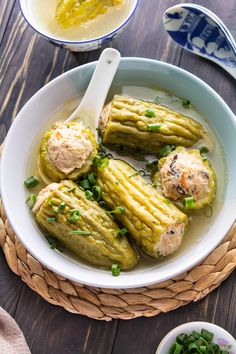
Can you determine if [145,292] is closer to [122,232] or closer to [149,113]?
[122,232]

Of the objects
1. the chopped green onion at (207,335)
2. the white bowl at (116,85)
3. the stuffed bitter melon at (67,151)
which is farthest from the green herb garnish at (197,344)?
the stuffed bitter melon at (67,151)

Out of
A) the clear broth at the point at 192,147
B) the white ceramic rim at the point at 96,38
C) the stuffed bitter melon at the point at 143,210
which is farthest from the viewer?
the white ceramic rim at the point at 96,38

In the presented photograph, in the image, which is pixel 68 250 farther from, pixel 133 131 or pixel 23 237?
pixel 133 131

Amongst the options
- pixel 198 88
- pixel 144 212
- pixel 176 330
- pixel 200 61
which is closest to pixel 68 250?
pixel 144 212

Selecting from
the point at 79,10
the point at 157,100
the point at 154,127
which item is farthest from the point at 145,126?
the point at 79,10

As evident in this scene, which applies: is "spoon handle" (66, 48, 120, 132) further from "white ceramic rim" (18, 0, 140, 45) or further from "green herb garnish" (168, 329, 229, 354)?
"green herb garnish" (168, 329, 229, 354)

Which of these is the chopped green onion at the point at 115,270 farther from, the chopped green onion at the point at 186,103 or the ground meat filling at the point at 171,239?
the chopped green onion at the point at 186,103

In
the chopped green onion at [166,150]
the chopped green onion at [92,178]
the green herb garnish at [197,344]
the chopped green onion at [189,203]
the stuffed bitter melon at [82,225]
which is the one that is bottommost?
the green herb garnish at [197,344]
